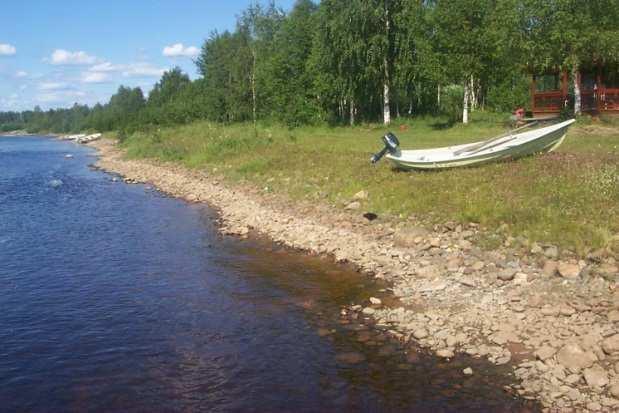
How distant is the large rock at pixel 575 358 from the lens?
889 cm

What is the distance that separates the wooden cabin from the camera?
36031 millimetres

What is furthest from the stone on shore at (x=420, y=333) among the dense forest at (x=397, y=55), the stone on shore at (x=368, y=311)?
the dense forest at (x=397, y=55)

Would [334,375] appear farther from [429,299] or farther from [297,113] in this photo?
[297,113]

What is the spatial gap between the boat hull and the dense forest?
48.1ft

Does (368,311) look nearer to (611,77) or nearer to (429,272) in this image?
(429,272)

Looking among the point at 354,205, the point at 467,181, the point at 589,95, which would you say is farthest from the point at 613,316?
the point at 589,95

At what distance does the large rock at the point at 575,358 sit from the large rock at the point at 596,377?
137 mm

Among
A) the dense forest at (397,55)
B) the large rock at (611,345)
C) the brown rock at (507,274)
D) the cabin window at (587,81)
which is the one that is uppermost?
the dense forest at (397,55)

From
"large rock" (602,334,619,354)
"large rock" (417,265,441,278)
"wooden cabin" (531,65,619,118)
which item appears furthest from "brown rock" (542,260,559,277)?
"wooden cabin" (531,65,619,118)

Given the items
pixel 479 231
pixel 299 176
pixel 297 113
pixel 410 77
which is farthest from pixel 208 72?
pixel 479 231

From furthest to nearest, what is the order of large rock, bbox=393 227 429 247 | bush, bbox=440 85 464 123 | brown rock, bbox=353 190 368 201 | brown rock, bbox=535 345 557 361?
1. bush, bbox=440 85 464 123
2. brown rock, bbox=353 190 368 201
3. large rock, bbox=393 227 429 247
4. brown rock, bbox=535 345 557 361

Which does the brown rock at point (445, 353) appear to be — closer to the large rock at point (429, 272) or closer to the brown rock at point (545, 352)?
the brown rock at point (545, 352)

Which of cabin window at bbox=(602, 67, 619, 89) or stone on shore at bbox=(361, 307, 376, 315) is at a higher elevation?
cabin window at bbox=(602, 67, 619, 89)

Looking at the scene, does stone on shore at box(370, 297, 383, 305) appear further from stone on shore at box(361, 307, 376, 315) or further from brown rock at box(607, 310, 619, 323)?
brown rock at box(607, 310, 619, 323)
